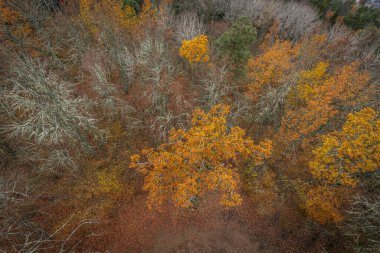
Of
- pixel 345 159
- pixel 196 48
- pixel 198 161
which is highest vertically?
pixel 196 48

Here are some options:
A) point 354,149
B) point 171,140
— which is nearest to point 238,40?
point 171,140

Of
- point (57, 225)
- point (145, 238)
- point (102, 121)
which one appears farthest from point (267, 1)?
Answer: point (57, 225)

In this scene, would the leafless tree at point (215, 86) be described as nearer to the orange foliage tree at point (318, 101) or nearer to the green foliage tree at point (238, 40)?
the green foliage tree at point (238, 40)

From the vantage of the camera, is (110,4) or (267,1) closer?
(110,4)

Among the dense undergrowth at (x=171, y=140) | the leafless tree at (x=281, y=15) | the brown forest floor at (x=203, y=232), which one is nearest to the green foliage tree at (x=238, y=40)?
the dense undergrowth at (x=171, y=140)

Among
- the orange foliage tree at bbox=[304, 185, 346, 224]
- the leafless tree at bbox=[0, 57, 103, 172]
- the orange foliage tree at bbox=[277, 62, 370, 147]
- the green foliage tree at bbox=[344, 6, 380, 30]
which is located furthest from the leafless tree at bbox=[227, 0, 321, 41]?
the leafless tree at bbox=[0, 57, 103, 172]

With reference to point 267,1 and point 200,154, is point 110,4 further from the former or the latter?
point 267,1

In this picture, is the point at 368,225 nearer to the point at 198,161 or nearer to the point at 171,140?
the point at 198,161

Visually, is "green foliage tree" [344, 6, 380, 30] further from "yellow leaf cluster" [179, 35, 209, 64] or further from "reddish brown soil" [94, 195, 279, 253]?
"reddish brown soil" [94, 195, 279, 253]
